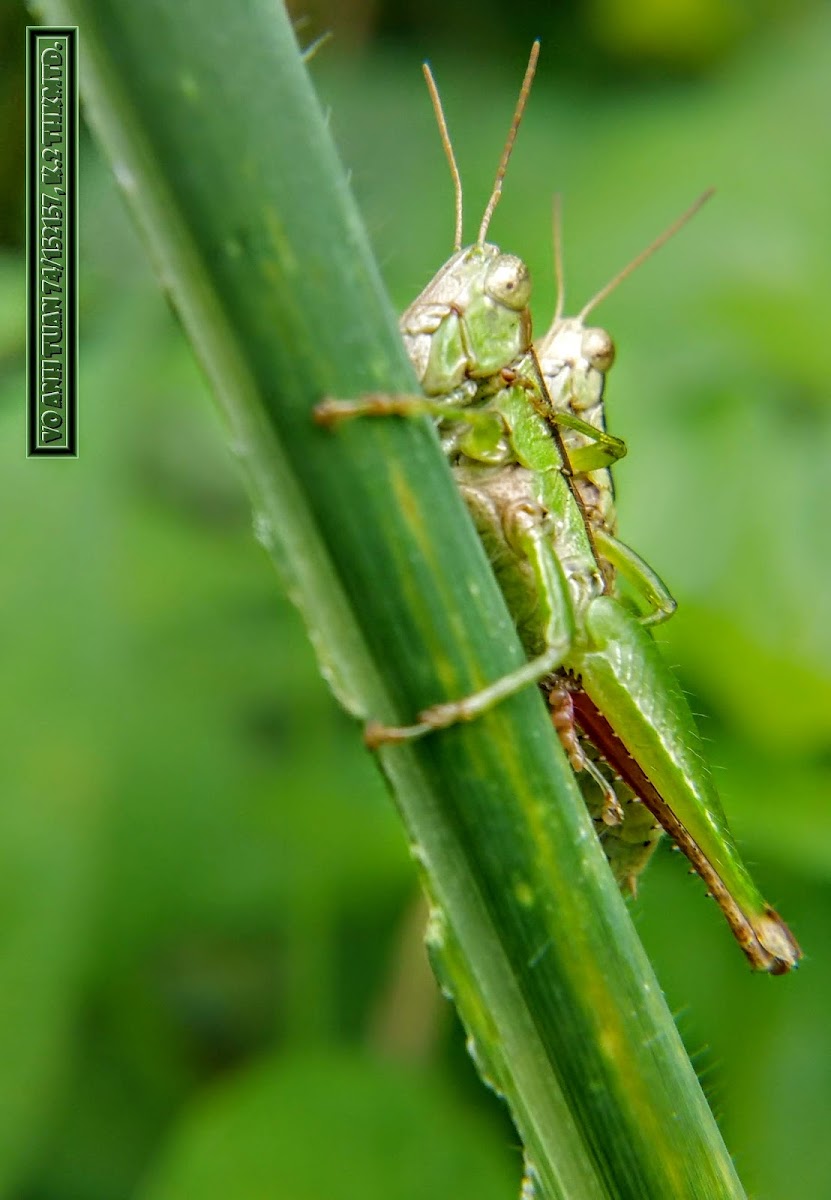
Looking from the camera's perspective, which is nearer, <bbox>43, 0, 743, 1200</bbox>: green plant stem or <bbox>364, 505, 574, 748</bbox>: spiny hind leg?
<bbox>43, 0, 743, 1200</bbox>: green plant stem

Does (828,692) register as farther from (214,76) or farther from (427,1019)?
(214,76)

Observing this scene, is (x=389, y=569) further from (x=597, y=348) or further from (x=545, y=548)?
(x=597, y=348)

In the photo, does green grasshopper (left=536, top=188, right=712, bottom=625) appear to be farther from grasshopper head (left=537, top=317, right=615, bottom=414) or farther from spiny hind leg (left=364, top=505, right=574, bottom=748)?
spiny hind leg (left=364, top=505, right=574, bottom=748)

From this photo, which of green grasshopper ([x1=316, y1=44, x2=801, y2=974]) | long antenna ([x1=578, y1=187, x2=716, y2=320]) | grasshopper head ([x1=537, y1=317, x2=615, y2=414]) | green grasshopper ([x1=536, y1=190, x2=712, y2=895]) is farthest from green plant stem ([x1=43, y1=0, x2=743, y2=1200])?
grasshopper head ([x1=537, y1=317, x2=615, y2=414])

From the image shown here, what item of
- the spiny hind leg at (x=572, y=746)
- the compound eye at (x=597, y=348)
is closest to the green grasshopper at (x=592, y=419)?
the compound eye at (x=597, y=348)

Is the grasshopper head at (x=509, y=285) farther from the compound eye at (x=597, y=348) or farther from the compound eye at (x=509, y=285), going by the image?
the compound eye at (x=597, y=348)

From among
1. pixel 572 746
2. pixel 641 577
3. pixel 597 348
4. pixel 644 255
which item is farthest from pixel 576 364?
pixel 572 746

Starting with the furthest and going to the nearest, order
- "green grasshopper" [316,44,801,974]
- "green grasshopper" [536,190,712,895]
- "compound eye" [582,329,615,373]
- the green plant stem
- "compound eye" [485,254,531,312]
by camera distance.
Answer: "compound eye" [582,329,615,373]
"compound eye" [485,254,531,312]
"green grasshopper" [536,190,712,895]
"green grasshopper" [316,44,801,974]
the green plant stem
